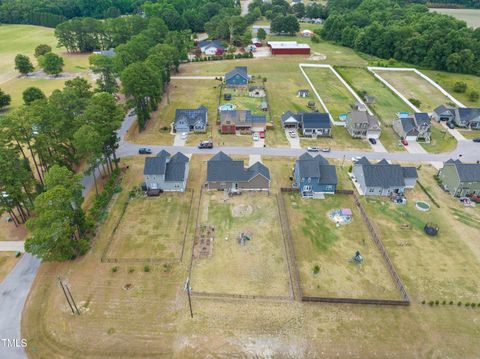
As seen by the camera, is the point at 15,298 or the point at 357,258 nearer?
the point at 15,298

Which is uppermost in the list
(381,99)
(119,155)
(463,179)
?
(463,179)

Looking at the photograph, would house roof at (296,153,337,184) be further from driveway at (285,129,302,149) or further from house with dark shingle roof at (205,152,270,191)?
driveway at (285,129,302,149)

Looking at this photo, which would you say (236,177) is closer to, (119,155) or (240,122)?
(240,122)

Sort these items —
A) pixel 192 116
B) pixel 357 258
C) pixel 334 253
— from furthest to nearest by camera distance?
pixel 192 116
pixel 334 253
pixel 357 258

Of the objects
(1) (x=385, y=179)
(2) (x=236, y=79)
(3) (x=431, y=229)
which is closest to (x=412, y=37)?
(2) (x=236, y=79)

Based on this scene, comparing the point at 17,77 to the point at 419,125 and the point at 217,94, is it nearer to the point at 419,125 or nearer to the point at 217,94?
the point at 217,94

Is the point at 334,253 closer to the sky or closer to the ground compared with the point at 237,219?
closer to the ground
